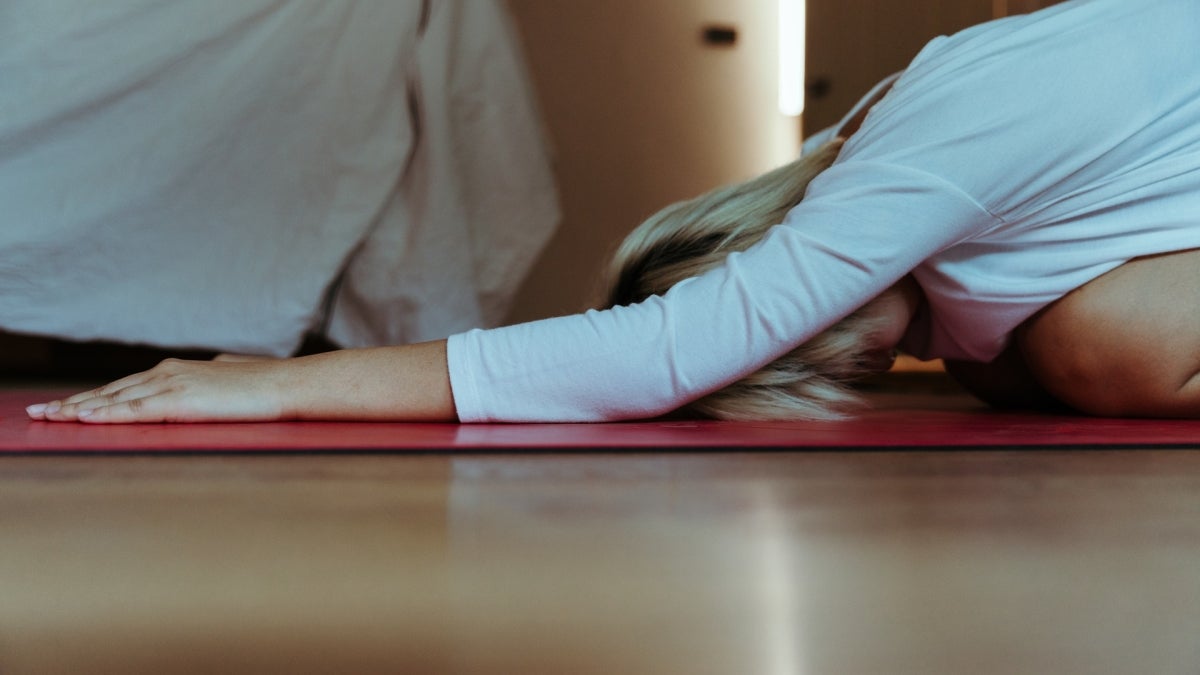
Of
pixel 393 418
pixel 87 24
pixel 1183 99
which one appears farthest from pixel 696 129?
pixel 393 418

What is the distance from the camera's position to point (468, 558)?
0.52m

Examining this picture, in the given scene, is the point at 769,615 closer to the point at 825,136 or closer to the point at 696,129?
the point at 825,136

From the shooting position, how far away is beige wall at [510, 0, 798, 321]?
8.61 ft

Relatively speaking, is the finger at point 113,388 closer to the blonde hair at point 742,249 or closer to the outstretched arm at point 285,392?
the outstretched arm at point 285,392

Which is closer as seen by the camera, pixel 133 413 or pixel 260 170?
pixel 133 413

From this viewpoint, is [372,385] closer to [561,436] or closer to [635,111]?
[561,436]

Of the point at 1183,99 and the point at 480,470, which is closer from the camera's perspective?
the point at 480,470

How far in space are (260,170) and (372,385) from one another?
2.53 feet

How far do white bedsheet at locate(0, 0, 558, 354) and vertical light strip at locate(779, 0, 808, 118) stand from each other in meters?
1.28

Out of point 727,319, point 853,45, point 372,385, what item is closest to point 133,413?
point 372,385

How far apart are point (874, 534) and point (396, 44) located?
1195mm

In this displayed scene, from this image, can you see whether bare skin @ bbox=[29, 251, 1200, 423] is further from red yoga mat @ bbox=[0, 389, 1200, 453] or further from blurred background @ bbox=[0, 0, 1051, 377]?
blurred background @ bbox=[0, 0, 1051, 377]

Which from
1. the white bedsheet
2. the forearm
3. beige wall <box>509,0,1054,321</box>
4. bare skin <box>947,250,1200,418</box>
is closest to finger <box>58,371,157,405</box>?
the forearm

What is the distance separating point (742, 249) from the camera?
2.87 ft
